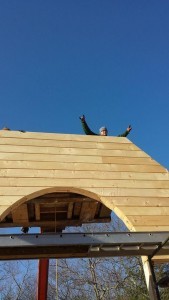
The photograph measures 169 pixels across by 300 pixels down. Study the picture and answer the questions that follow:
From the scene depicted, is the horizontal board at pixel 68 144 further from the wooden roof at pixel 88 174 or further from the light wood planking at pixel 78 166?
the light wood planking at pixel 78 166

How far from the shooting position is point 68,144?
493 centimetres

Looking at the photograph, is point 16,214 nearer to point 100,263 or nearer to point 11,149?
point 11,149

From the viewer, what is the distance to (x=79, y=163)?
4672mm

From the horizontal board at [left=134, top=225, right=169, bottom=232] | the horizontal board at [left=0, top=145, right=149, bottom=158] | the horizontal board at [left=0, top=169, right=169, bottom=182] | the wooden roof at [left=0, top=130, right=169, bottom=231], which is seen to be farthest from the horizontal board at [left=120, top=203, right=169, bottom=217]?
the horizontal board at [left=0, top=145, right=149, bottom=158]

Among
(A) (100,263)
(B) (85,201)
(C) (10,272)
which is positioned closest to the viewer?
(B) (85,201)

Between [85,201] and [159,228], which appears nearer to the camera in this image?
[159,228]

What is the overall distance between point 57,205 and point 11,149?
1.79 metres

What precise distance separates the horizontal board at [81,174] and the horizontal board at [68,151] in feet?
1.16

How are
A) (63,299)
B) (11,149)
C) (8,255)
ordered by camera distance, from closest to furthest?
1. (8,255)
2. (11,149)
3. (63,299)

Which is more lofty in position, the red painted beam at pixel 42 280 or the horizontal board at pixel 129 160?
the horizontal board at pixel 129 160

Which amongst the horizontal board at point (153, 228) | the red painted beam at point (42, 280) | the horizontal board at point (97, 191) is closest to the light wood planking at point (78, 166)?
the horizontal board at point (97, 191)

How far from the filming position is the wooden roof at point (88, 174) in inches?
164

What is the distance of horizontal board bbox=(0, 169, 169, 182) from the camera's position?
14.4ft

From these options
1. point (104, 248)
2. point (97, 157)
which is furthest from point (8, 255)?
point (97, 157)
